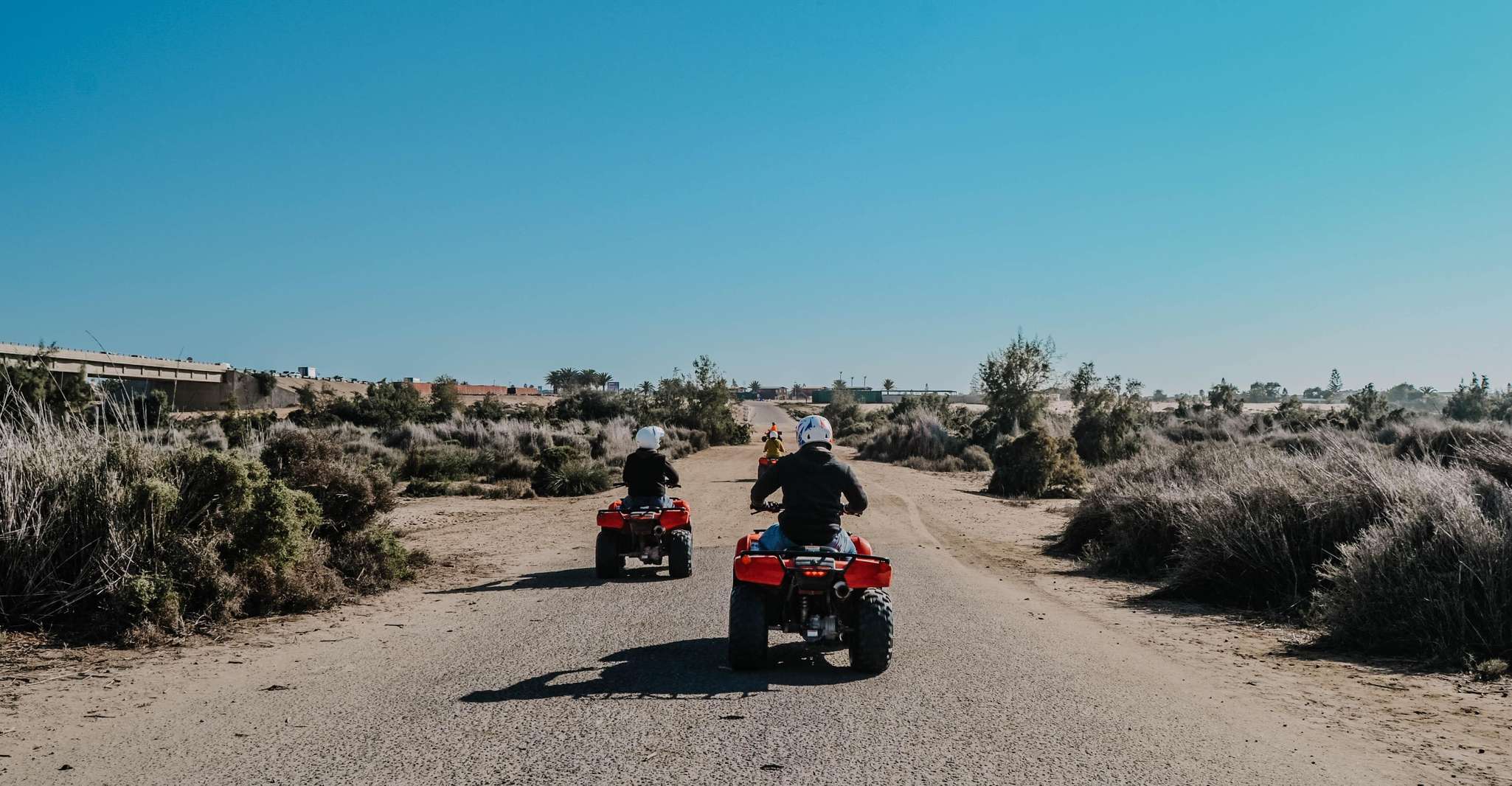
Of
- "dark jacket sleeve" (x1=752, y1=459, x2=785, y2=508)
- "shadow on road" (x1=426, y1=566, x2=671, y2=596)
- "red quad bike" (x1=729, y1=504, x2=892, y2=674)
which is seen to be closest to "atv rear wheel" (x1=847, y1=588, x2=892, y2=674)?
"red quad bike" (x1=729, y1=504, x2=892, y2=674)

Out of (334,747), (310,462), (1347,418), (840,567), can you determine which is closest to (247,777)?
(334,747)

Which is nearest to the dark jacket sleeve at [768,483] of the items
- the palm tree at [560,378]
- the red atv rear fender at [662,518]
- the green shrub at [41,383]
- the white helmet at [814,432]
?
the white helmet at [814,432]

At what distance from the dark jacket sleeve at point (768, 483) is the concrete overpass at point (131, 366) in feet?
127

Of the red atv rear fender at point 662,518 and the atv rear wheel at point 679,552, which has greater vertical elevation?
the red atv rear fender at point 662,518

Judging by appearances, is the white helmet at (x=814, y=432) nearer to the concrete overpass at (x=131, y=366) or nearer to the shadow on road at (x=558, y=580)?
the shadow on road at (x=558, y=580)

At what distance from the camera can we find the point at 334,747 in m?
5.48

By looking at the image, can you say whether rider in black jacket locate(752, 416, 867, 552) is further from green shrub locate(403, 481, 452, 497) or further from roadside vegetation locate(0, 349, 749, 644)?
green shrub locate(403, 481, 452, 497)

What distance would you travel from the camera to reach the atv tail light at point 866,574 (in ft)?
23.2

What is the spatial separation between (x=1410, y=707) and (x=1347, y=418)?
1487 inches

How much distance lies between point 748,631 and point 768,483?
123 centimetres

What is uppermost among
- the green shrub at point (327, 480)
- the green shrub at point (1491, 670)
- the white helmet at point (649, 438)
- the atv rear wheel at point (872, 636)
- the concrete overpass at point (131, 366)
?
the concrete overpass at point (131, 366)

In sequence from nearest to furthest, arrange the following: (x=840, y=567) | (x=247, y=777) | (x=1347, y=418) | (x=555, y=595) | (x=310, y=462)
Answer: (x=247, y=777) → (x=840, y=567) → (x=555, y=595) → (x=310, y=462) → (x=1347, y=418)

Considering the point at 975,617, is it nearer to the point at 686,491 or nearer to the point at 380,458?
the point at 686,491

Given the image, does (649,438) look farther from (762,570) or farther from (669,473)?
(762,570)
